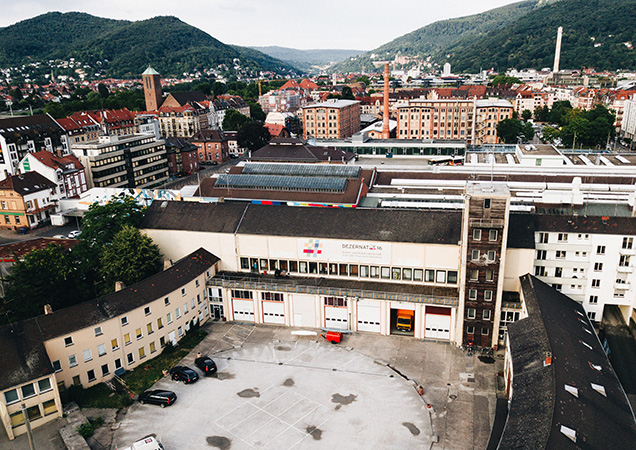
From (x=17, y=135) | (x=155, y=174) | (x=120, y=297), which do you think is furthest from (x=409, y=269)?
(x=17, y=135)

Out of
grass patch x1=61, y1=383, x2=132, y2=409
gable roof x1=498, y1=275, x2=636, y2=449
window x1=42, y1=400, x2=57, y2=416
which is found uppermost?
gable roof x1=498, y1=275, x2=636, y2=449

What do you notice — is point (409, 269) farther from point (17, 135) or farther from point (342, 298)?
point (17, 135)

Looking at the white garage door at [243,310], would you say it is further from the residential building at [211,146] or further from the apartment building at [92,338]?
the residential building at [211,146]

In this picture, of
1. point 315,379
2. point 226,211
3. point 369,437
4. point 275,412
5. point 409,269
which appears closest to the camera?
point 369,437

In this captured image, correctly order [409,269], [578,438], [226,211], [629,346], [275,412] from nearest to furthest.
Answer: [578,438] < [275,412] < [629,346] < [409,269] < [226,211]

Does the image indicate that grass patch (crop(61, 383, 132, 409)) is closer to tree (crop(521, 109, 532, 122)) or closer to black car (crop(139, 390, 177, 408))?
black car (crop(139, 390, 177, 408))

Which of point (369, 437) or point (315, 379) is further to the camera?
point (315, 379)

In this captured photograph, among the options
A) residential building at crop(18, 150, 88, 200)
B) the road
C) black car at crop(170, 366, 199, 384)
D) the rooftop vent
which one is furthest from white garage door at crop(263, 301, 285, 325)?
residential building at crop(18, 150, 88, 200)
